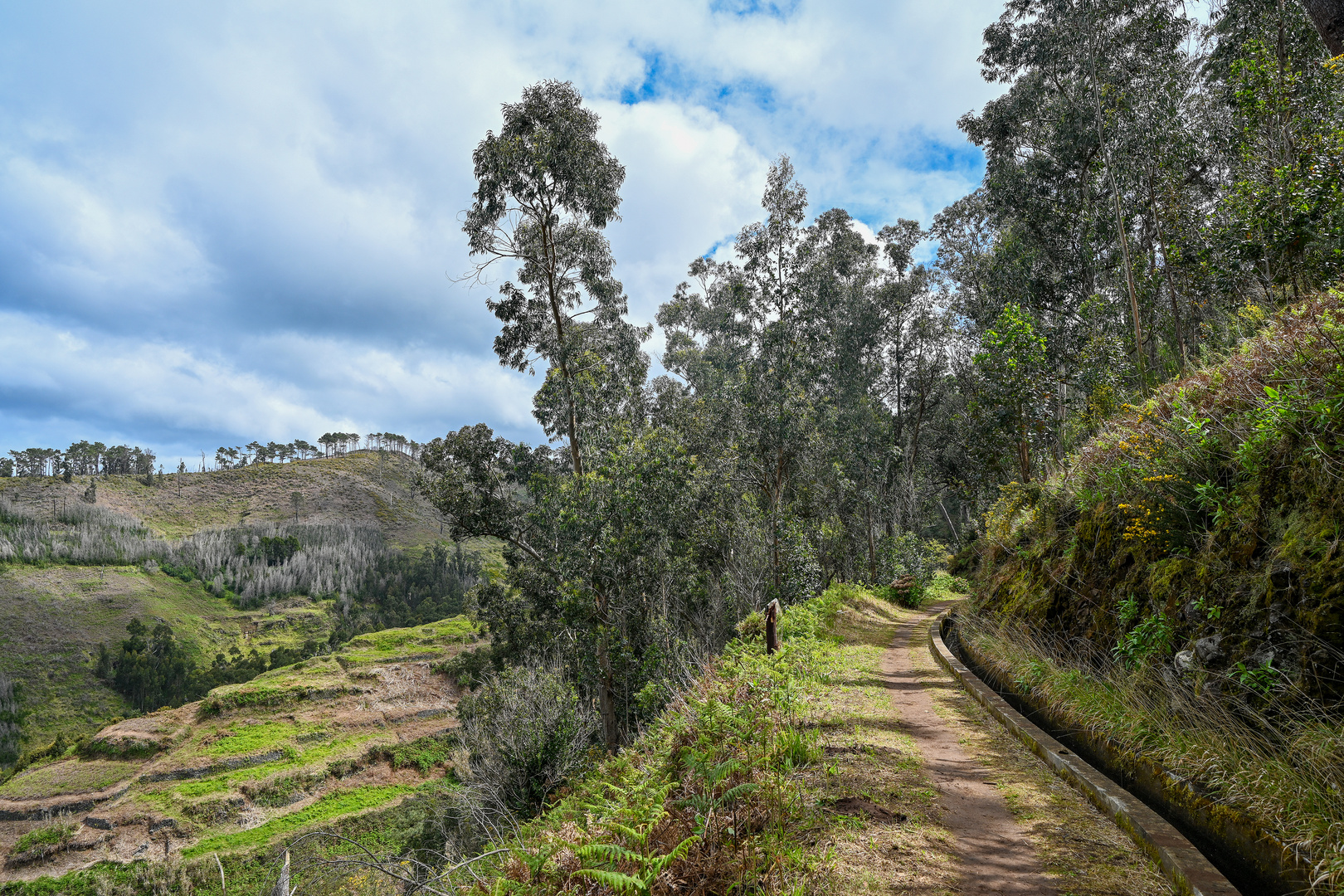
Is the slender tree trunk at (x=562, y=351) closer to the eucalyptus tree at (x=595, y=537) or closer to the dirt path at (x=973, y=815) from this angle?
the eucalyptus tree at (x=595, y=537)

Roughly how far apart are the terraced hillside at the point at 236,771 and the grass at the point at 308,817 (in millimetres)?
95

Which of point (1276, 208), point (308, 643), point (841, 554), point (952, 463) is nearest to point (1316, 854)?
point (1276, 208)

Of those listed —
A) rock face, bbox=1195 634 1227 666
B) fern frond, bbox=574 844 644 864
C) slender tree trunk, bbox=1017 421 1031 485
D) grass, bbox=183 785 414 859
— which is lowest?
grass, bbox=183 785 414 859

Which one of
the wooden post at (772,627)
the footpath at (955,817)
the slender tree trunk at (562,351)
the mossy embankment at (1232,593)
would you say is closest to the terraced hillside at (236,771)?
the slender tree trunk at (562,351)

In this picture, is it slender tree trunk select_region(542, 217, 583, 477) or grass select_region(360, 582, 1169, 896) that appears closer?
grass select_region(360, 582, 1169, 896)

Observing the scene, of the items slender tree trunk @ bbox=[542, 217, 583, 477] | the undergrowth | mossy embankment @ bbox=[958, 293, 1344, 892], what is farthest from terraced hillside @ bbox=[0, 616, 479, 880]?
mossy embankment @ bbox=[958, 293, 1344, 892]

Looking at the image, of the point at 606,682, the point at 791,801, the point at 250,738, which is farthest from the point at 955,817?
the point at 250,738

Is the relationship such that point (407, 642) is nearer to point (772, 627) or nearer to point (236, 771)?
point (236, 771)

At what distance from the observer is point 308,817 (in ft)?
120

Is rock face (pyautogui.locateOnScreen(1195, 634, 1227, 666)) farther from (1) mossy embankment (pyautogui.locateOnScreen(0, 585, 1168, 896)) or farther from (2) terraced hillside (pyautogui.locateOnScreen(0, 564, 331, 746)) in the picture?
(2) terraced hillside (pyautogui.locateOnScreen(0, 564, 331, 746))

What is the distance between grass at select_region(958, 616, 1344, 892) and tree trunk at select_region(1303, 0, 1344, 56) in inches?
251

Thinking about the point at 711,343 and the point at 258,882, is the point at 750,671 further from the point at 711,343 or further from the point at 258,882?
the point at 258,882

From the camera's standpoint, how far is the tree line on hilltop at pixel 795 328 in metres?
13.8

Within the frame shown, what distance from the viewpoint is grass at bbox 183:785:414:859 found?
34.2 metres
